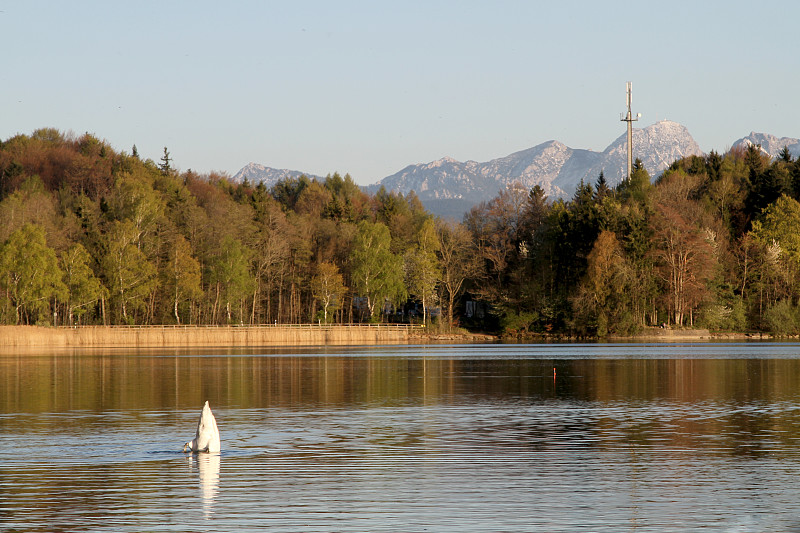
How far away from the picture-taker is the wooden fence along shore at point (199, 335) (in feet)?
261

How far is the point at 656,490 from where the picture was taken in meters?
15.8

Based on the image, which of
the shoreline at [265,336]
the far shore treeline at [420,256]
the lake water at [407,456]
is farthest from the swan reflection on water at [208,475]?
the far shore treeline at [420,256]

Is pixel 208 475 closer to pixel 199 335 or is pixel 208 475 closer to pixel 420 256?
pixel 199 335

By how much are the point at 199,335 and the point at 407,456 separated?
7490 cm

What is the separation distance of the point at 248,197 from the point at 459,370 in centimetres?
7847

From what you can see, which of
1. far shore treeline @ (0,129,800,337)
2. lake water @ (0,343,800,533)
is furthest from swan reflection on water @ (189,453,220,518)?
far shore treeline @ (0,129,800,337)

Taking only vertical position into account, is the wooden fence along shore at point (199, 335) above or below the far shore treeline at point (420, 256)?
below

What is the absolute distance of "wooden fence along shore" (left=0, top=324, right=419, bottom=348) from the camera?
79500 millimetres

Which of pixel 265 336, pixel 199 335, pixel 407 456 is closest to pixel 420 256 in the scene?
pixel 265 336

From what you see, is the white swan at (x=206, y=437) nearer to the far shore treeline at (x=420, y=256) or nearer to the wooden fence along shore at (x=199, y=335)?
the wooden fence along shore at (x=199, y=335)

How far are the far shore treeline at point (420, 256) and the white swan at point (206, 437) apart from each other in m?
68.7

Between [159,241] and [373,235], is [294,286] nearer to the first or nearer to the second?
[373,235]

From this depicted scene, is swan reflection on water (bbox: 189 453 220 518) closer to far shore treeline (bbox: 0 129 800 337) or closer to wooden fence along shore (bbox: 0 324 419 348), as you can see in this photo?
wooden fence along shore (bbox: 0 324 419 348)

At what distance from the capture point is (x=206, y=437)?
65.9 feet
